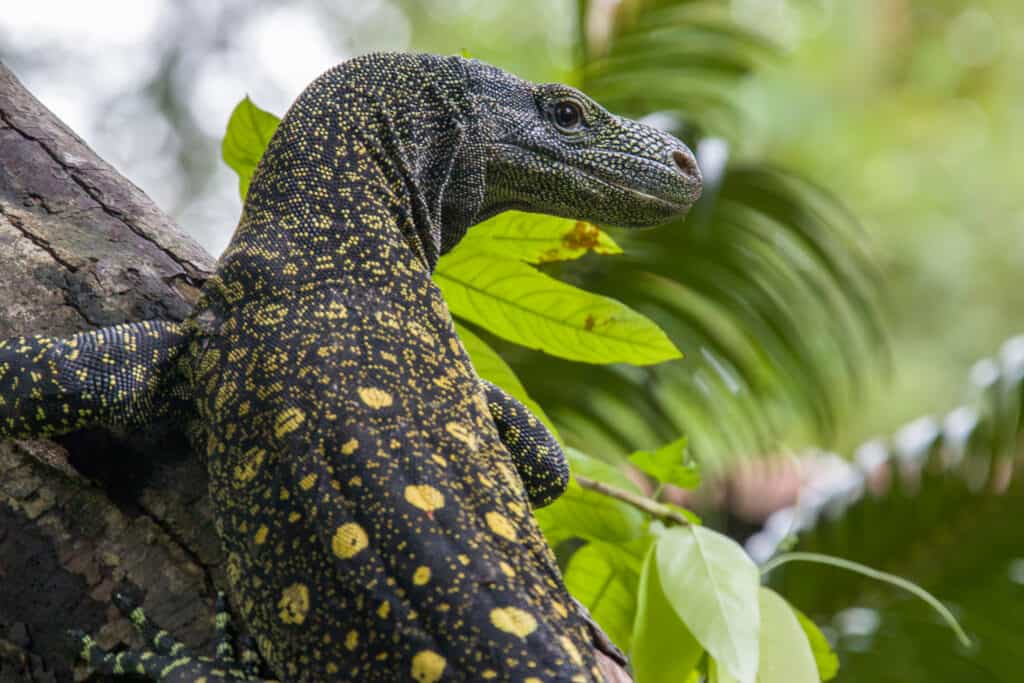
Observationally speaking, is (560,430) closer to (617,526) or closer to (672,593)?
(617,526)

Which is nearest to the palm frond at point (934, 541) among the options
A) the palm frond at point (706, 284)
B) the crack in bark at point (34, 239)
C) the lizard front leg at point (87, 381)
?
the palm frond at point (706, 284)

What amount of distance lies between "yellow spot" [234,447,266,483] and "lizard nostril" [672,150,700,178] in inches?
66.2

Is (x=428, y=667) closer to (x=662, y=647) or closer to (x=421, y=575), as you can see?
(x=421, y=575)

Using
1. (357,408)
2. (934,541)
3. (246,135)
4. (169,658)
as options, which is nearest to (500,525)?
(357,408)

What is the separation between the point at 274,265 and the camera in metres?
2.57

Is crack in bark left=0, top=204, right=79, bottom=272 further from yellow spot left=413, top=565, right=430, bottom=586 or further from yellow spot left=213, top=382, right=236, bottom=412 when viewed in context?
yellow spot left=413, top=565, right=430, bottom=586

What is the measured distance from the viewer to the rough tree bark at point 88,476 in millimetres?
2344

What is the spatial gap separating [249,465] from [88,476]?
0.45 metres

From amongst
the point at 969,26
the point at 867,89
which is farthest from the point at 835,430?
the point at 969,26

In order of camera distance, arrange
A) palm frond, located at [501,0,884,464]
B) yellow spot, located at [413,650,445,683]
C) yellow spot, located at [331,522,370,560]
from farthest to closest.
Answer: palm frond, located at [501,0,884,464] < yellow spot, located at [331,522,370,560] < yellow spot, located at [413,650,445,683]

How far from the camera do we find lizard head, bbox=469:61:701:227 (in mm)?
3117

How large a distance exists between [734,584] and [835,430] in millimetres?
3924

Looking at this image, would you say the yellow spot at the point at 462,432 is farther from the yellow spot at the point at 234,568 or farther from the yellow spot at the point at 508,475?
the yellow spot at the point at 234,568

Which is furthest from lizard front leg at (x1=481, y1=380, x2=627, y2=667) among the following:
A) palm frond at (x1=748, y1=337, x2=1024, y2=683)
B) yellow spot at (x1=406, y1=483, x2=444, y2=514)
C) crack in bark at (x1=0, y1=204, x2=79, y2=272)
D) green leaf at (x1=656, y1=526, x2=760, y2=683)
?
palm frond at (x1=748, y1=337, x2=1024, y2=683)
